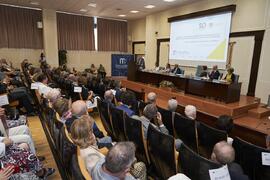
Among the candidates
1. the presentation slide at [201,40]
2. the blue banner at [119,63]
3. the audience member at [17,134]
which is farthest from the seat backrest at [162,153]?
the blue banner at [119,63]

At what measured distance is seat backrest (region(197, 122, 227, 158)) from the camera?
2.11 m

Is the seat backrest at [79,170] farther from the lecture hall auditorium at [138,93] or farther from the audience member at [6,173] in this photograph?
the audience member at [6,173]

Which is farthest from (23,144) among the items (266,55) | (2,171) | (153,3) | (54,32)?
(54,32)

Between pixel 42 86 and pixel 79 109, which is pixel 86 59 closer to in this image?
pixel 42 86

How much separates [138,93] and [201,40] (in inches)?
161

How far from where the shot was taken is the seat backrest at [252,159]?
171 cm

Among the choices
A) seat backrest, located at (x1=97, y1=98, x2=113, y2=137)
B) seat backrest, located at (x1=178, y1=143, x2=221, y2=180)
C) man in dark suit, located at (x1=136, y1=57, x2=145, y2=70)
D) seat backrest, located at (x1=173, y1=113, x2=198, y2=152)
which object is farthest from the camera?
man in dark suit, located at (x1=136, y1=57, x2=145, y2=70)

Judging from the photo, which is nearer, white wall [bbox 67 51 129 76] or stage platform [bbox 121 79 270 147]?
stage platform [bbox 121 79 270 147]

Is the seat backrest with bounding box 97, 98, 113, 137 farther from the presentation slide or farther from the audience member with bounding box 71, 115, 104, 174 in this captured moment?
the presentation slide

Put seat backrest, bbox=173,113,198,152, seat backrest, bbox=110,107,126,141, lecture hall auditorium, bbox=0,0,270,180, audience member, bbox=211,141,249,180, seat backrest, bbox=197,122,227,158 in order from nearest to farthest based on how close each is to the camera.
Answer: audience member, bbox=211,141,249,180, lecture hall auditorium, bbox=0,0,270,180, seat backrest, bbox=197,122,227,158, seat backrest, bbox=173,113,198,152, seat backrest, bbox=110,107,126,141

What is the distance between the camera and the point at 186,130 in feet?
8.07

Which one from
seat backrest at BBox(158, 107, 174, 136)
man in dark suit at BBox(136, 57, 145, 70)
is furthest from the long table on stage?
seat backrest at BBox(158, 107, 174, 136)

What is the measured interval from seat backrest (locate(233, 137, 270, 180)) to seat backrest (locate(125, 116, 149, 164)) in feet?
3.02

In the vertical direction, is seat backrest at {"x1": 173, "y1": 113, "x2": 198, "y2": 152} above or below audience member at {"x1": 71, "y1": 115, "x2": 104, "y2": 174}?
below
